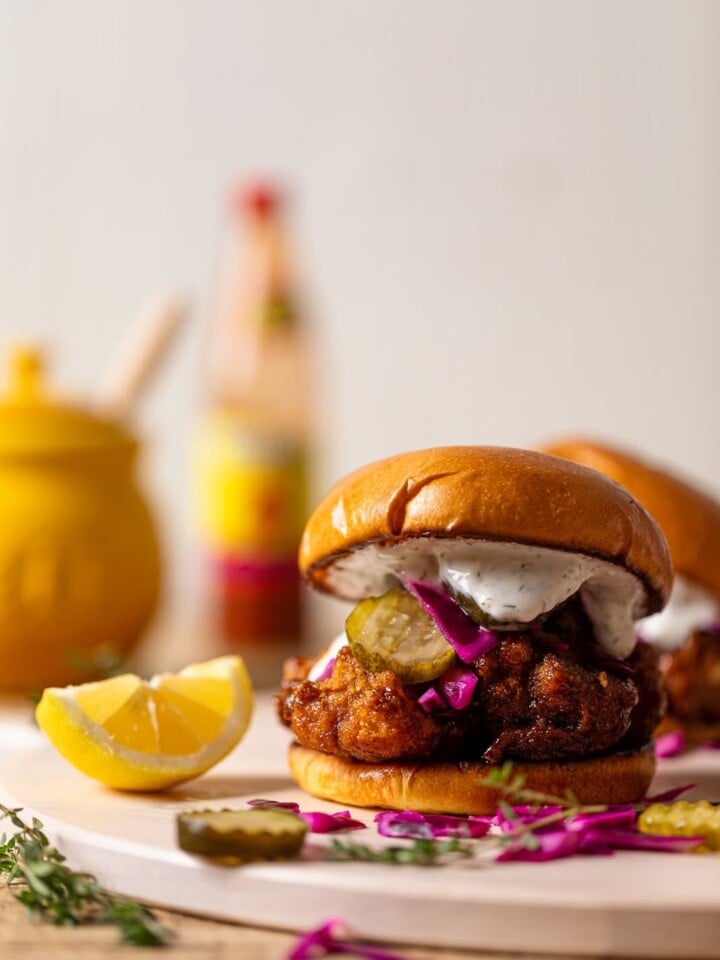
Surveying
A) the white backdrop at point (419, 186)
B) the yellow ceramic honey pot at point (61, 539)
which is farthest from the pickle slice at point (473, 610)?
the white backdrop at point (419, 186)

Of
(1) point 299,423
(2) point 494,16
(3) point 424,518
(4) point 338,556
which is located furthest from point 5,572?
(2) point 494,16

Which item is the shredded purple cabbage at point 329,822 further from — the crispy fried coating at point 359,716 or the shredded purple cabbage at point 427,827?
the crispy fried coating at point 359,716

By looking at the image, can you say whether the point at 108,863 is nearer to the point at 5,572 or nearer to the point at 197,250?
the point at 5,572

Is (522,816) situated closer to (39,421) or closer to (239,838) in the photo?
(239,838)

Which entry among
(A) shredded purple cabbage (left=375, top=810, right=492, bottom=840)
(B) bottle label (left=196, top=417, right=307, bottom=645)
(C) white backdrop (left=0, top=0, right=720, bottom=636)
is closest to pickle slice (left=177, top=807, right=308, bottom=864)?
(A) shredded purple cabbage (left=375, top=810, right=492, bottom=840)

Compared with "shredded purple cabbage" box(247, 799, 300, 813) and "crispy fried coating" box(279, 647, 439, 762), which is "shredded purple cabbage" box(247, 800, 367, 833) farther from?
"crispy fried coating" box(279, 647, 439, 762)
